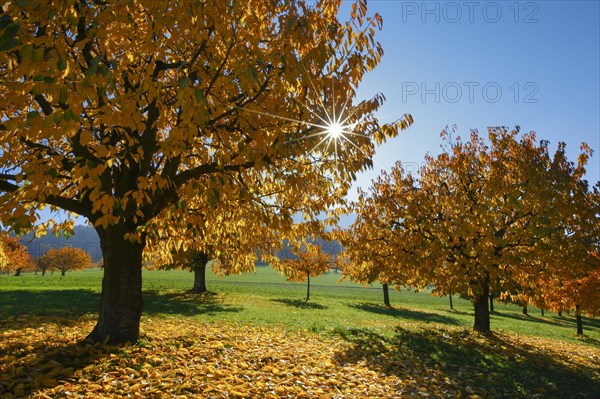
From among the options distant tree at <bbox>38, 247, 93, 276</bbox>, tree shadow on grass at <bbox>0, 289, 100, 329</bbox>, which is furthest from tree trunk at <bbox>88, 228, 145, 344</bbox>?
distant tree at <bbox>38, 247, 93, 276</bbox>

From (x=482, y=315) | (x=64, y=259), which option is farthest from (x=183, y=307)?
(x=64, y=259)

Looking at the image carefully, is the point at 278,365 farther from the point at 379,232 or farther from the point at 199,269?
the point at 199,269

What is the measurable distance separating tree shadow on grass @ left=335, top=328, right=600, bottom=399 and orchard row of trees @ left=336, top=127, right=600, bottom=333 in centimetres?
267

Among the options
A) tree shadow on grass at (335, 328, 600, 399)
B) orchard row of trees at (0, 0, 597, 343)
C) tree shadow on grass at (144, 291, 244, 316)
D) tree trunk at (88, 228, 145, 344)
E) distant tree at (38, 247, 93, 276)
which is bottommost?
distant tree at (38, 247, 93, 276)

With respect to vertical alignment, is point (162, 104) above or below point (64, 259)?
above

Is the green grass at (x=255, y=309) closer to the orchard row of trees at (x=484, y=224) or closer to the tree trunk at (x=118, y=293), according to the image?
the orchard row of trees at (x=484, y=224)

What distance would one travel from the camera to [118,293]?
7875mm

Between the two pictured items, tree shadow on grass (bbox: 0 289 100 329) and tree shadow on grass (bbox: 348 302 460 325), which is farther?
tree shadow on grass (bbox: 348 302 460 325)

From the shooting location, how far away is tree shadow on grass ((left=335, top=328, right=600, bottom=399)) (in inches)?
325

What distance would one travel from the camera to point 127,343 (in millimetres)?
7730

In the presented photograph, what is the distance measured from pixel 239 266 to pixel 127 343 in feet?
10.3

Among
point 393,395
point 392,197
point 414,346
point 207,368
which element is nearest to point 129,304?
point 207,368

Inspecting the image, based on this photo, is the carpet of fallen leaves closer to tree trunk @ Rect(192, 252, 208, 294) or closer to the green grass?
the green grass

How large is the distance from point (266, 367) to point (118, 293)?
146 inches
